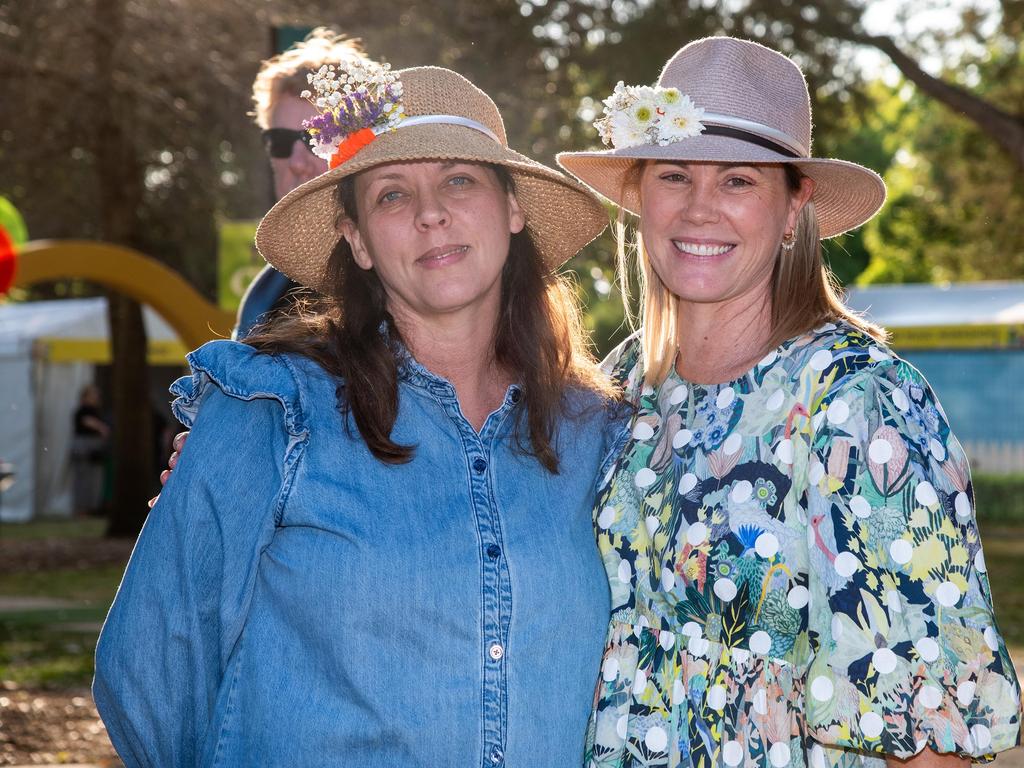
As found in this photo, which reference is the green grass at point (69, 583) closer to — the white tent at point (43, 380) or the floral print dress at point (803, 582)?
the white tent at point (43, 380)

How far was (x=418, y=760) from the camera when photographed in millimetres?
2516

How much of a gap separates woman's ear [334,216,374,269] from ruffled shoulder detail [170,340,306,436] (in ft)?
1.10

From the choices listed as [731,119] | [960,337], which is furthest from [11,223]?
[960,337]

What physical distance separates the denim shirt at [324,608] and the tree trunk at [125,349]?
11.6 meters

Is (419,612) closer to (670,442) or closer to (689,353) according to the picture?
(670,442)

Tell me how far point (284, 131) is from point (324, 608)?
2037 mm

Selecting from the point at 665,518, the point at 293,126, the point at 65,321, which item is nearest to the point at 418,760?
the point at 665,518

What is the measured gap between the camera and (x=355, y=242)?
118 inches

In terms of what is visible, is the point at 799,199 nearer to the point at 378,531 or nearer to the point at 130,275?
the point at 378,531

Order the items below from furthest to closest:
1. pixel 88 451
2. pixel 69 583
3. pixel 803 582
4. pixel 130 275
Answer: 1. pixel 88 451
2. pixel 69 583
3. pixel 130 275
4. pixel 803 582

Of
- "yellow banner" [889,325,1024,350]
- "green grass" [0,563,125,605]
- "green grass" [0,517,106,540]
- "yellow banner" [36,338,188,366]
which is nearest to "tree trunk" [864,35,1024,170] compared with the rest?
"yellow banner" [889,325,1024,350]

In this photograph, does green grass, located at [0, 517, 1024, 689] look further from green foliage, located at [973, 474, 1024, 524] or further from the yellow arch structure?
the yellow arch structure

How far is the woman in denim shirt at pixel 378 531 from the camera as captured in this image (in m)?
2.54

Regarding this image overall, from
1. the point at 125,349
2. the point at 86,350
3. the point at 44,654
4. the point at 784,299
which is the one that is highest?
the point at 784,299
